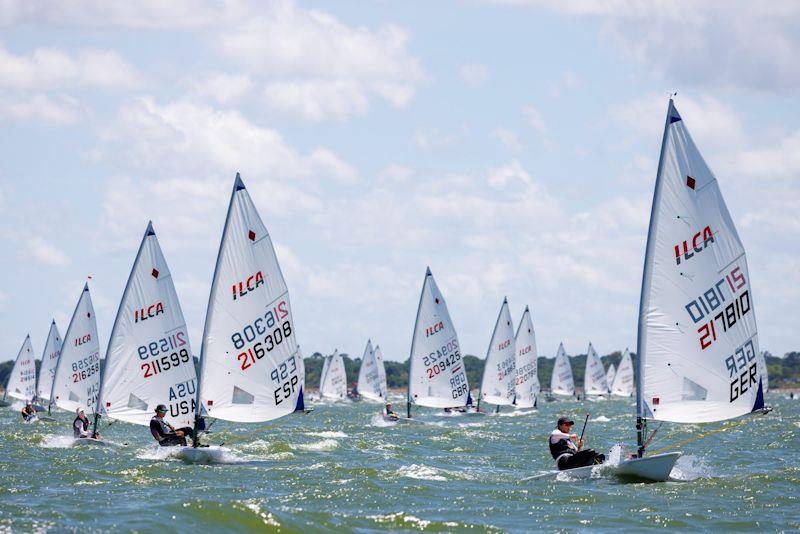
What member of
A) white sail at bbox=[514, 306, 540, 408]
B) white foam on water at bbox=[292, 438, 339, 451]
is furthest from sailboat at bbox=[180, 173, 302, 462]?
white sail at bbox=[514, 306, 540, 408]

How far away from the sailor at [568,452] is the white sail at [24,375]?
47.3m

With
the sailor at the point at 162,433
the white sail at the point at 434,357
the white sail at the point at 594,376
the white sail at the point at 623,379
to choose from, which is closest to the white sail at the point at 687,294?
the sailor at the point at 162,433

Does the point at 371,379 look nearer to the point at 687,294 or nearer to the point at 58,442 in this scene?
the point at 58,442

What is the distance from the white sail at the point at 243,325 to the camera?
82.2ft

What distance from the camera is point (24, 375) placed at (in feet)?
214

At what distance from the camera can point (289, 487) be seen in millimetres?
20984

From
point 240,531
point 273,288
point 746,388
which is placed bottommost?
point 240,531

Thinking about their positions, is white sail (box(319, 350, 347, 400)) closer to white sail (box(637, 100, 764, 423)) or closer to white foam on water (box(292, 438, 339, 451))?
white foam on water (box(292, 438, 339, 451))

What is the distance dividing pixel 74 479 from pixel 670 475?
10873mm

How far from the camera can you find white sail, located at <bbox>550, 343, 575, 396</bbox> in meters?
85.4

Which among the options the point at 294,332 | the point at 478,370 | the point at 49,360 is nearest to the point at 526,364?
the point at 49,360

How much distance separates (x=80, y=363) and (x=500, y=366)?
859 inches

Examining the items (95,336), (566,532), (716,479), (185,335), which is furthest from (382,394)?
(566,532)

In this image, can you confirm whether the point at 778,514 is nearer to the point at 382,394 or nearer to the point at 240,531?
the point at 240,531
